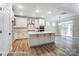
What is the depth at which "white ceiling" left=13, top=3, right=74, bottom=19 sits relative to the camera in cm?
312

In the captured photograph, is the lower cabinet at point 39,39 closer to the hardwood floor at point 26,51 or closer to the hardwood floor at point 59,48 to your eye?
the hardwood floor at point 26,51

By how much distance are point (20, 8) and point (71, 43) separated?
229cm

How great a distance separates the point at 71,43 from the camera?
350 cm

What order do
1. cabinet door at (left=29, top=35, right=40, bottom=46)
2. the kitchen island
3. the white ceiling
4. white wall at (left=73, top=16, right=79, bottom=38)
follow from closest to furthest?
the white ceiling
white wall at (left=73, top=16, right=79, bottom=38)
the kitchen island
cabinet door at (left=29, top=35, right=40, bottom=46)

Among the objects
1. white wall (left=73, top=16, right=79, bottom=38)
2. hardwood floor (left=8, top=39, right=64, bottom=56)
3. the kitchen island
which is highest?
white wall (left=73, top=16, right=79, bottom=38)

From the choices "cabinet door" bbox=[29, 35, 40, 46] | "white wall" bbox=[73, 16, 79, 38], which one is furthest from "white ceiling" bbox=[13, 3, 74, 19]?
"cabinet door" bbox=[29, 35, 40, 46]

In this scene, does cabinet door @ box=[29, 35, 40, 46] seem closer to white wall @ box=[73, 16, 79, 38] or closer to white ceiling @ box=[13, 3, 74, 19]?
white ceiling @ box=[13, 3, 74, 19]

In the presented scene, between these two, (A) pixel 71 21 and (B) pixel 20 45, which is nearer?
(A) pixel 71 21

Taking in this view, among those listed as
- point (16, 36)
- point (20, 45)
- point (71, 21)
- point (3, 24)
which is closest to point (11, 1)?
point (3, 24)

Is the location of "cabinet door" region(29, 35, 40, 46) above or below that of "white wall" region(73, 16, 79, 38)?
below

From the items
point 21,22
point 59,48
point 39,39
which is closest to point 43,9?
point 21,22

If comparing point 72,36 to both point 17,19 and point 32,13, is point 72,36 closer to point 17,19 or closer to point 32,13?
point 32,13

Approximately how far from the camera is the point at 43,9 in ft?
10.8

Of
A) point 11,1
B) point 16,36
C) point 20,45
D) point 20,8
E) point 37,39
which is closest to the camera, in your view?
point 11,1
